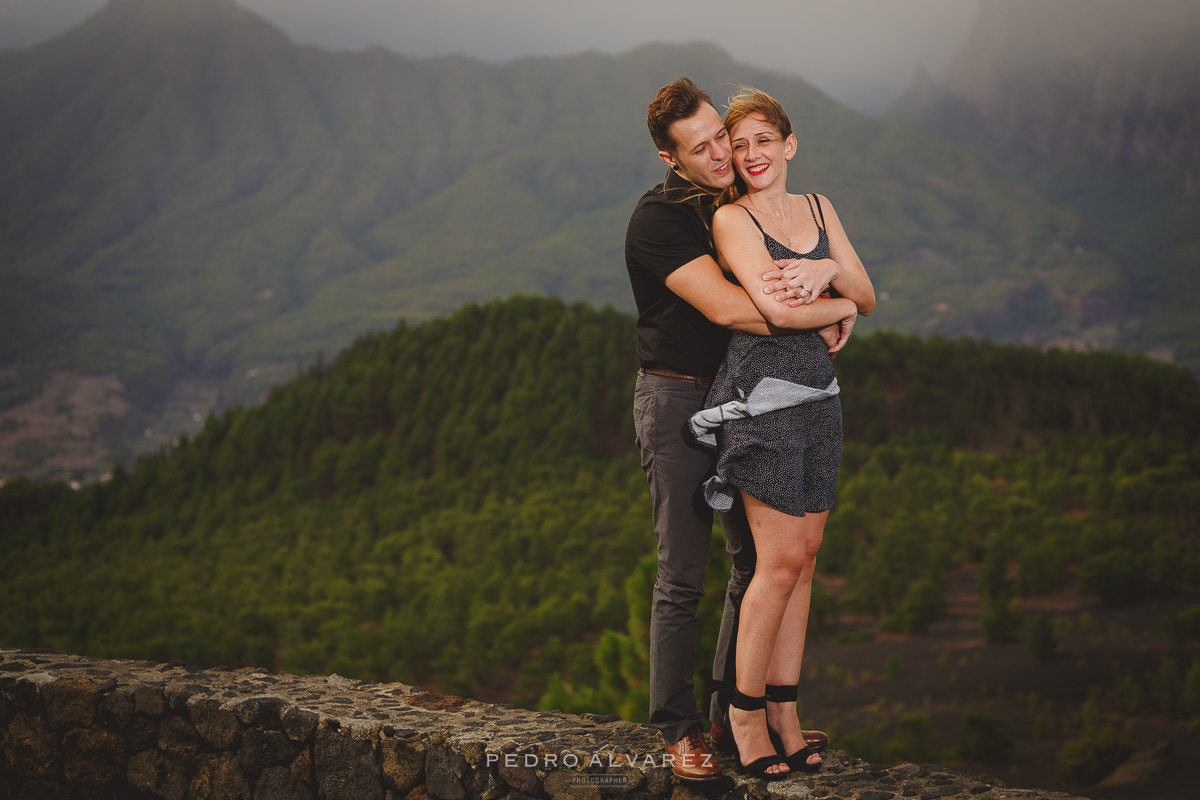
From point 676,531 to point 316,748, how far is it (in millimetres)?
2045

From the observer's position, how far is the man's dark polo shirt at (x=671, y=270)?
3131mm

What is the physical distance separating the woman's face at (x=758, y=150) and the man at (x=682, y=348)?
0.17ft

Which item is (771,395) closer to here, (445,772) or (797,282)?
(797,282)

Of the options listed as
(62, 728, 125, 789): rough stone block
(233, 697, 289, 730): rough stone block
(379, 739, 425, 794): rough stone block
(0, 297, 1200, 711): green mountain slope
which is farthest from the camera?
(0, 297, 1200, 711): green mountain slope

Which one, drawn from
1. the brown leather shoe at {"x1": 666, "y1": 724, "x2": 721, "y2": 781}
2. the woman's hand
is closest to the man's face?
the woman's hand

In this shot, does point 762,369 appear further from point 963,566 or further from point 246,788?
point 963,566

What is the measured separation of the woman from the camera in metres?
3.14

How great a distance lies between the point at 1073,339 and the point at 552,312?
148426 millimetres

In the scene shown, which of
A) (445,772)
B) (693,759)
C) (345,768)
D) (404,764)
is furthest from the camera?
(345,768)

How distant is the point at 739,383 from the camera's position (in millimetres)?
3189

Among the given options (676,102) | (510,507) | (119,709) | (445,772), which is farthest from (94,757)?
(510,507)

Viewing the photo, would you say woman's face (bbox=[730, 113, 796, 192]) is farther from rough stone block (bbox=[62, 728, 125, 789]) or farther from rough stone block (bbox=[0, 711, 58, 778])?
rough stone block (bbox=[0, 711, 58, 778])

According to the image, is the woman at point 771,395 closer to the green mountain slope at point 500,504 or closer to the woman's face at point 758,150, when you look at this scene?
the woman's face at point 758,150

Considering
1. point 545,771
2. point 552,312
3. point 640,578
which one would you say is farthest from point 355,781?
point 552,312
